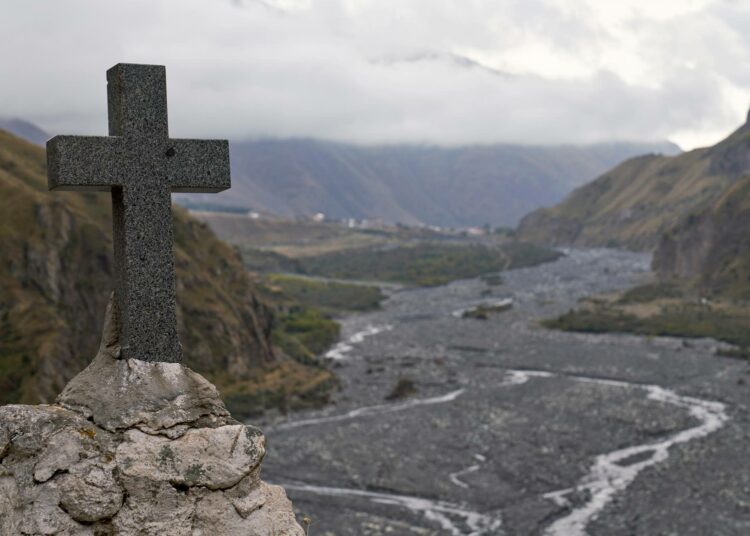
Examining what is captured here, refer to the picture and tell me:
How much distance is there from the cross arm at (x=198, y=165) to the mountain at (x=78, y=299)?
36557 millimetres

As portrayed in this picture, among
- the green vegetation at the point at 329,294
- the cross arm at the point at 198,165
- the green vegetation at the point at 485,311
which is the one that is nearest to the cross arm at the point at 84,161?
the cross arm at the point at 198,165

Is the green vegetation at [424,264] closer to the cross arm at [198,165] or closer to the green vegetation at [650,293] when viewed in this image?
the green vegetation at [650,293]

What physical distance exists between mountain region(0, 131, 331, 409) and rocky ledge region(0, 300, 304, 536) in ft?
122

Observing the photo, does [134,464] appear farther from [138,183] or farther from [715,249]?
[715,249]

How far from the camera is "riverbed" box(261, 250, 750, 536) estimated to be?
109ft

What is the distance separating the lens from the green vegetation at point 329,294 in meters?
114

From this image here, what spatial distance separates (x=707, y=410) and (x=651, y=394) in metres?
4.69

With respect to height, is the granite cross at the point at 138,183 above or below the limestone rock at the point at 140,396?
above

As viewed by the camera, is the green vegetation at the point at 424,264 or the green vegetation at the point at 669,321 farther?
the green vegetation at the point at 424,264

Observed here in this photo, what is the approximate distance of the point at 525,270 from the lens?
153500 millimetres

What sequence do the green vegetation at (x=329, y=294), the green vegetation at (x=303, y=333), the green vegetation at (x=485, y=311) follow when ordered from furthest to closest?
the green vegetation at (x=329, y=294)
the green vegetation at (x=485, y=311)
the green vegetation at (x=303, y=333)

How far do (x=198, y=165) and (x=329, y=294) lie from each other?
11590cm

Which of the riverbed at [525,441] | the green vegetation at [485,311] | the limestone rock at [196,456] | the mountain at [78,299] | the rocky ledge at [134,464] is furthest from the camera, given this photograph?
the green vegetation at [485,311]

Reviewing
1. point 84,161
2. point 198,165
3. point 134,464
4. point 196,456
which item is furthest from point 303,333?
point 134,464
